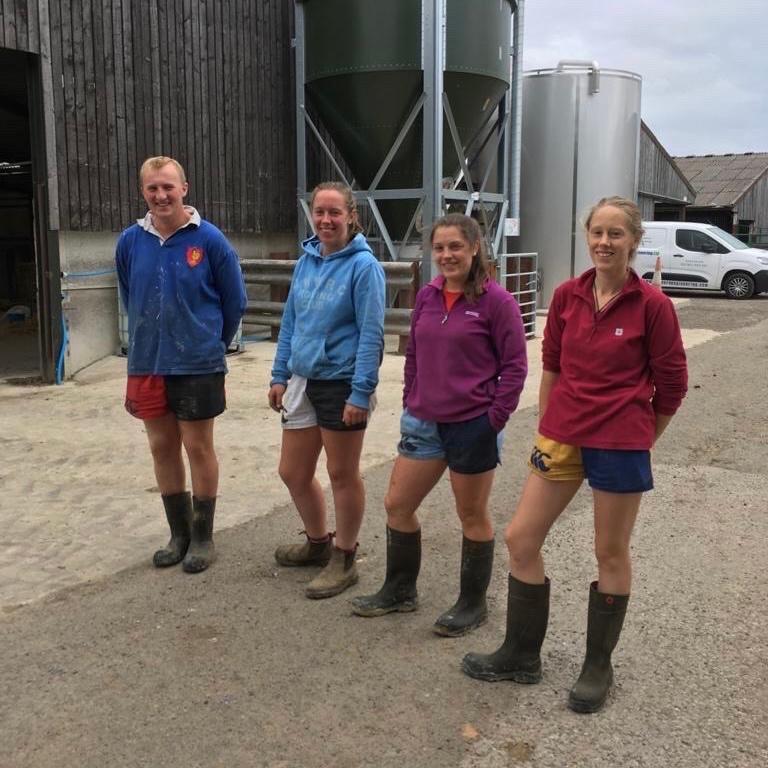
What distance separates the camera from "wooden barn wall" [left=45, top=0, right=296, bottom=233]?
374 inches

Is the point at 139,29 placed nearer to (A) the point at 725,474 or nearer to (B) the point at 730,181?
(A) the point at 725,474

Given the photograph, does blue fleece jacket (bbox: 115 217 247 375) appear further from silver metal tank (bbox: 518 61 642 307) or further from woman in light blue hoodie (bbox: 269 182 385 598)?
silver metal tank (bbox: 518 61 642 307)

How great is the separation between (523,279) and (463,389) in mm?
10196

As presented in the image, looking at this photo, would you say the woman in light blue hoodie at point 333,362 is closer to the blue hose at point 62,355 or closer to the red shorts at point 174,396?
the red shorts at point 174,396

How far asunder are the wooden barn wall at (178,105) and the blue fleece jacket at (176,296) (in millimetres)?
5926

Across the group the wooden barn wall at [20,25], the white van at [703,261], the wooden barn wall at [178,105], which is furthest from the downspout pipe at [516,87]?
the white van at [703,261]

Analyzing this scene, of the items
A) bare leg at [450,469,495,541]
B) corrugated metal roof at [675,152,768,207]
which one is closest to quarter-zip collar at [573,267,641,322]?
bare leg at [450,469,495,541]

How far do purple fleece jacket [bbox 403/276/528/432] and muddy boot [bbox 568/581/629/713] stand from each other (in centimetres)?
76

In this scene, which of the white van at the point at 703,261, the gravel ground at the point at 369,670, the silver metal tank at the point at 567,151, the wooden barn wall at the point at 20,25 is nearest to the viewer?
the gravel ground at the point at 369,670

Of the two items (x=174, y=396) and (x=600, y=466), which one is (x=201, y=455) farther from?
(x=600, y=466)

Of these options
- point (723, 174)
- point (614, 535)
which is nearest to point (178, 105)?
point (614, 535)

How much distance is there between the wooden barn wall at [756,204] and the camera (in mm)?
34844

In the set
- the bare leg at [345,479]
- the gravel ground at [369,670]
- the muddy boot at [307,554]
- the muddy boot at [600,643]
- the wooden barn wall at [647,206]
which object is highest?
the wooden barn wall at [647,206]

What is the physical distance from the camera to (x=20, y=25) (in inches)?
338
